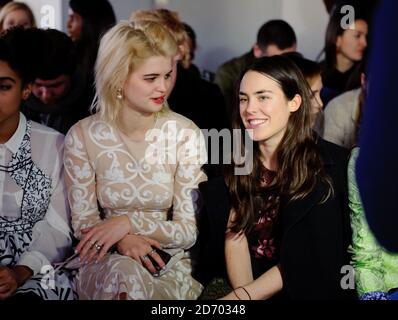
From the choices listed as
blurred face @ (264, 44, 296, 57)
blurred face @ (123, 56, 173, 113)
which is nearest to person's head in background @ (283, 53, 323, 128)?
blurred face @ (123, 56, 173, 113)

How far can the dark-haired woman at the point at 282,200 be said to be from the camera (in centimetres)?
182

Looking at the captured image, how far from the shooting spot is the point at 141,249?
6.11 feet

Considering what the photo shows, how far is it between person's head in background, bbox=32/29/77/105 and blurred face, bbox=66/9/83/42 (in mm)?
254

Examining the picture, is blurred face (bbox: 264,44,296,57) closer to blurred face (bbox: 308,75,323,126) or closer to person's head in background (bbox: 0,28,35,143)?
blurred face (bbox: 308,75,323,126)

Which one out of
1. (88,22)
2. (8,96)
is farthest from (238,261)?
(88,22)

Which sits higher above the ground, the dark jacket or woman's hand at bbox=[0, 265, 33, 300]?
the dark jacket

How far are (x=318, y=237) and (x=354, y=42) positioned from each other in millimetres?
993

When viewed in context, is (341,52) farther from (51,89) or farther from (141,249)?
(141,249)

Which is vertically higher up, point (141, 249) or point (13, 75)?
point (13, 75)

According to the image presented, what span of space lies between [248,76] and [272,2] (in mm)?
1353

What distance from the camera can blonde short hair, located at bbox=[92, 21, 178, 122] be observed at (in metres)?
1.95

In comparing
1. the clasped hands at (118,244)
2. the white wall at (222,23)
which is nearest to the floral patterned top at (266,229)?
the clasped hands at (118,244)
